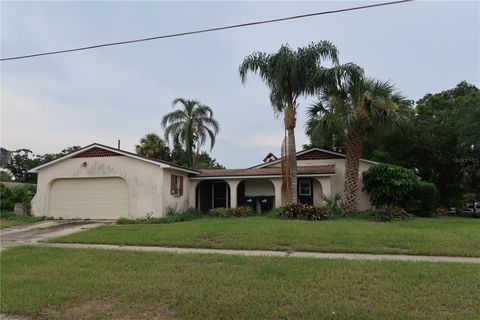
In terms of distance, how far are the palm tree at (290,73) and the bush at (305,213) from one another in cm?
133

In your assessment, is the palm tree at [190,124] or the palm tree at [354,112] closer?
the palm tree at [354,112]

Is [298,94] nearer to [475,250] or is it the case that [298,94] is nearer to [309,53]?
[309,53]

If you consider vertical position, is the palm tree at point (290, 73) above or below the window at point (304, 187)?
above

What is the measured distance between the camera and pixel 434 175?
2859 centimetres

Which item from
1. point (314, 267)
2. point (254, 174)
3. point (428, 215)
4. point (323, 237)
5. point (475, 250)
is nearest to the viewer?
point (314, 267)

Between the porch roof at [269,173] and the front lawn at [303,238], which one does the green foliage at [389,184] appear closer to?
the porch roof at [269,173]

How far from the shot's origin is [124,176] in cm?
1873

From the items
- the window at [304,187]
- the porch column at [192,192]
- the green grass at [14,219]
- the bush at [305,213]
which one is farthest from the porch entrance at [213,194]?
the green grass at [14,219]

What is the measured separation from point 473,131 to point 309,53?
13.3 metres

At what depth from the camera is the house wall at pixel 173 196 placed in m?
18.3

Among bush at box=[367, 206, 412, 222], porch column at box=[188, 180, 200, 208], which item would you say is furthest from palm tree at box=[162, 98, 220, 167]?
bush at box=[367, 206, 412, 222]

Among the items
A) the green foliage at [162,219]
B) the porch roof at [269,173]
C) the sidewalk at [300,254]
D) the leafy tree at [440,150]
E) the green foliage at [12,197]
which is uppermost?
the leafy tree at [440,150]

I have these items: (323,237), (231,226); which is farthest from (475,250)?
(231,226)

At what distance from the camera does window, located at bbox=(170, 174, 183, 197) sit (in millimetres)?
19359
